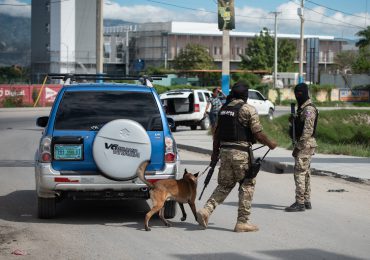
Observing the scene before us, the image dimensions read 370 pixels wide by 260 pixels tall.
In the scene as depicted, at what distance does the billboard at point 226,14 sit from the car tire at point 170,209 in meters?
18.1

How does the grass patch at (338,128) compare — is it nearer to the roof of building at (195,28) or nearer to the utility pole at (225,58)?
the utility pole at (225,58)

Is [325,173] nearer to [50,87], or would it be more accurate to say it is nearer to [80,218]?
[80,218]

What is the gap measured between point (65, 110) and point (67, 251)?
2382 millimetres

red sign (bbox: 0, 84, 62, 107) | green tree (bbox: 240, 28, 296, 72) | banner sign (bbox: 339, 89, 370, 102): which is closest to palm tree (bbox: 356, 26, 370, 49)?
green tree (bbox: 240, 28, 296, 72)

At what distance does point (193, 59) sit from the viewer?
101 meters

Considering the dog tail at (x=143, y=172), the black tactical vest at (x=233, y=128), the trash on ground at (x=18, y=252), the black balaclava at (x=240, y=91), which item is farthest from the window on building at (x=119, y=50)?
the trash on ground at (x=18, y=252)

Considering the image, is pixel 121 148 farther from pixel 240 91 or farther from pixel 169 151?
pixel 240 91

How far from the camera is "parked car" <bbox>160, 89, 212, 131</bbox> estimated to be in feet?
99.8

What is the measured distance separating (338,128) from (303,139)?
2779 centimetres

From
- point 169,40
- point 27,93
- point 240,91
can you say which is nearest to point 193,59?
point 169,40

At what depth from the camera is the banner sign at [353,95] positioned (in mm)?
71500

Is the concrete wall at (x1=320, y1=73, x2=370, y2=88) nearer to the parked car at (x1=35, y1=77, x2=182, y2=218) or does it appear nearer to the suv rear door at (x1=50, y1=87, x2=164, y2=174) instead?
the suv rear door at (x1=50, y1=87, x2=164, y2=174)

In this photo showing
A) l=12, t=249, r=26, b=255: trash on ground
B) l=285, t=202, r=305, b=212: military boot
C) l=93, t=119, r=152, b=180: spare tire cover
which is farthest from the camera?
l=285, t=202, r=305, b=212: military boot

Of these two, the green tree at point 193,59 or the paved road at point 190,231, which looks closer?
the paved road at point 190,231
